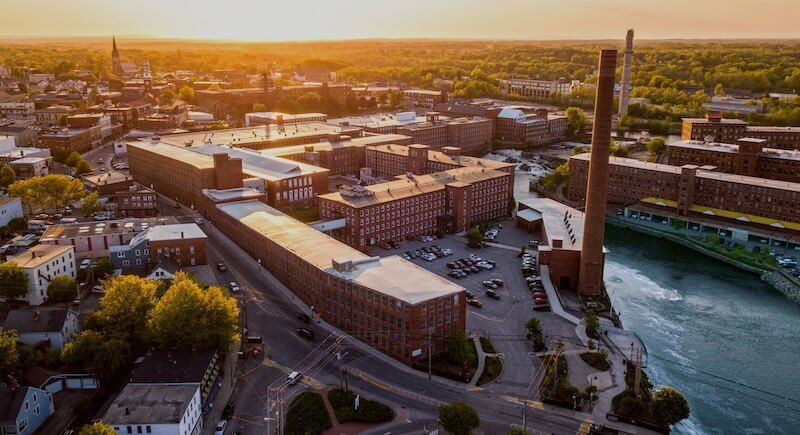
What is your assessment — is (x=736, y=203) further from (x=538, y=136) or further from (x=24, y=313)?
(x=24, y=313)

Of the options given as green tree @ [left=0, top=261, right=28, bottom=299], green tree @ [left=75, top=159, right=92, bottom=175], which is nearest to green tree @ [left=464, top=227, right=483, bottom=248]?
green tree @ [left=0, top=261, right=28, bottom=299]

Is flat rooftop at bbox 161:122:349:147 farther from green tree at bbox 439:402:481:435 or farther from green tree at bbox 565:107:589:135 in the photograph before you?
green tree at bbox 439:402:481:435

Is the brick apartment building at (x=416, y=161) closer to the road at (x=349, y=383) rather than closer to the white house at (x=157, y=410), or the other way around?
the road at (x=349, y=383)

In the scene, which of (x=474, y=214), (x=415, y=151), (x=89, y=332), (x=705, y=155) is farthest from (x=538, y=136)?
(x=89, y=332)

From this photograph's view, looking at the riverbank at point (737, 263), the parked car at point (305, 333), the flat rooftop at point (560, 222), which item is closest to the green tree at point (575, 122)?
the riverbank at point (737, 263)

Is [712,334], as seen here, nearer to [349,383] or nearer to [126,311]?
[349,383]
